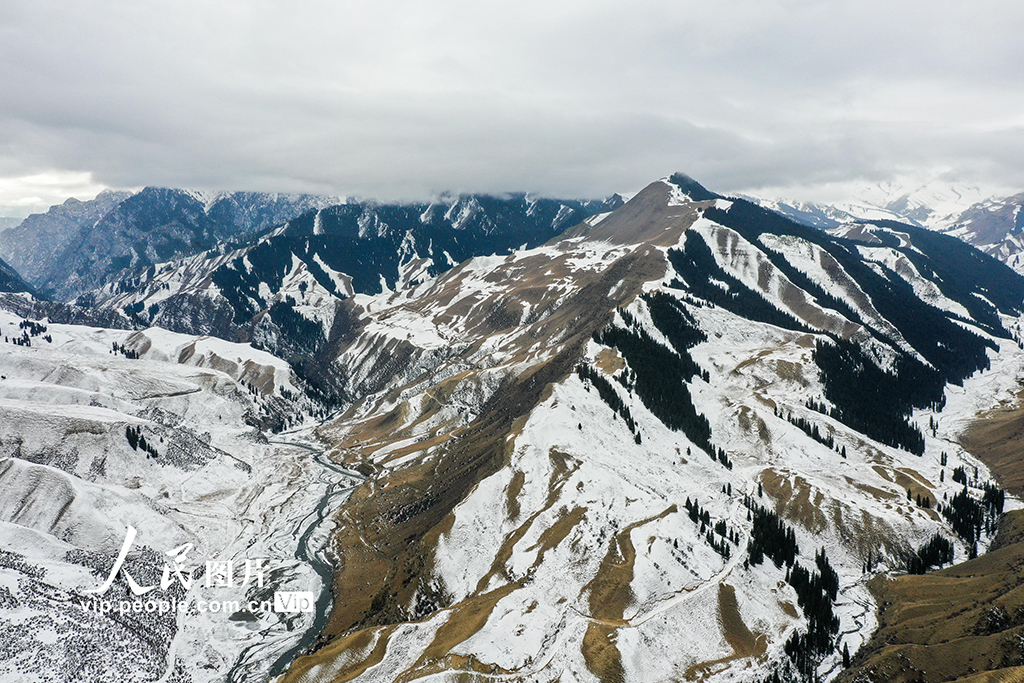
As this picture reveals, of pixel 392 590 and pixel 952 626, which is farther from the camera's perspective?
pixel 392 590

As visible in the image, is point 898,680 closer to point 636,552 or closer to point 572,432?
point 636,552

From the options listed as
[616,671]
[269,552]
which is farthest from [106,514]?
[616,671]

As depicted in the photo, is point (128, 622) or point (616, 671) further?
point (128, 622)

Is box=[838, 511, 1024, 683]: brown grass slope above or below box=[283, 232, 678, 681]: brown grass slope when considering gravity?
above

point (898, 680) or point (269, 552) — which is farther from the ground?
point (898, 680)

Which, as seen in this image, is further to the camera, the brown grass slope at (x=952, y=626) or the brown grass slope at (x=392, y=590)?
the brown grass slope at (x=392, y=590)

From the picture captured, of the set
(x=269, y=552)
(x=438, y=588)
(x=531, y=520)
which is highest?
(x=531, y=520)

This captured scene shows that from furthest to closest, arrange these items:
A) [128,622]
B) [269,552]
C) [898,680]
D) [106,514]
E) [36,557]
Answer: [269,552] < [106,514] < [36,557] < [128,622] < [898,680]

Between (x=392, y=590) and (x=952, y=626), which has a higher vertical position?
(x=952, y=626)

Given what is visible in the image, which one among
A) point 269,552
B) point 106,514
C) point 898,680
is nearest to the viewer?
point 898,680

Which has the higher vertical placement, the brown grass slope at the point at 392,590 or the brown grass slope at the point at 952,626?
the brown grass slope at the point at 952,626

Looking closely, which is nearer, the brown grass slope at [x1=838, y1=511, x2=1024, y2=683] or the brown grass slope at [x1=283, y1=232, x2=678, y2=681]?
the brown grass slope at [x1=838, y1=511, x2=1024, y2=683]
